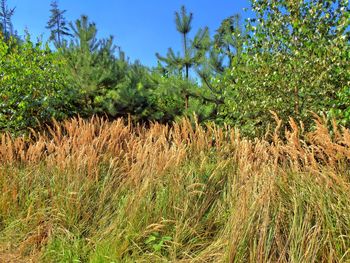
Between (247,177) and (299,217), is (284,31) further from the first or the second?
(299,217)

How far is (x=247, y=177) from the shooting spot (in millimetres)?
3619

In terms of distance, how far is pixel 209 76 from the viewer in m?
9.93

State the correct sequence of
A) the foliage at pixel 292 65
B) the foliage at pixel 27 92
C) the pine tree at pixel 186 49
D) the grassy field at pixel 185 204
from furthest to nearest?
1. the pine tree at pixel 186 49
2. the foliage at pixel 27 92
3. the foliage at pixel 292 65
4. the grassy field at pixel 185 204

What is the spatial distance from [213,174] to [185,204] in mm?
461

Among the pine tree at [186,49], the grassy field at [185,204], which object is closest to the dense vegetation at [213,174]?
the grassy field at [185,204]

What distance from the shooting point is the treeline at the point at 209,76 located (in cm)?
592

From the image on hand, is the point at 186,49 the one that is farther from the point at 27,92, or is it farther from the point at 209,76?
the point at 27,92

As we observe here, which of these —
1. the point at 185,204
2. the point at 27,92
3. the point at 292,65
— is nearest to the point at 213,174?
the point at 185,204

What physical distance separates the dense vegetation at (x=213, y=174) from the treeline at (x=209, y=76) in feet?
0.11

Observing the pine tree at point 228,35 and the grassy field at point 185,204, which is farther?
the pine tree at point 228,35

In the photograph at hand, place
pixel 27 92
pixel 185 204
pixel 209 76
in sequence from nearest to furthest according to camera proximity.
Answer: pixel 185 204, pixel 27 92, pixel 209 76

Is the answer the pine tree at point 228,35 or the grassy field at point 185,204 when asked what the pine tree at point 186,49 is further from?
the grassy field at point 185,204

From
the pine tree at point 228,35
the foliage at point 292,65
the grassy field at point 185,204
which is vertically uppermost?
the pine tree at point 228,35

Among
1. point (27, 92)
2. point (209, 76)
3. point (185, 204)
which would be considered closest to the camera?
point (185, 204)
